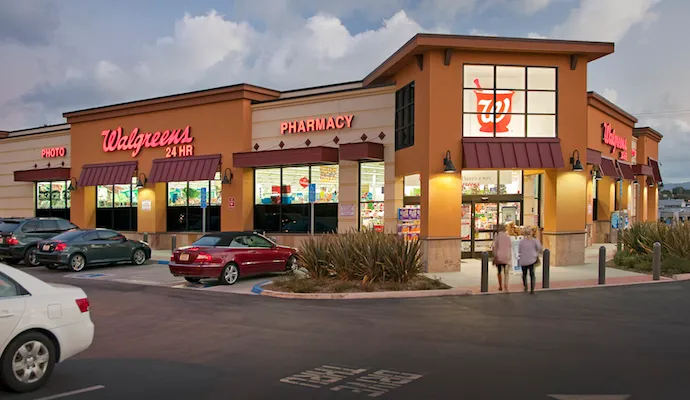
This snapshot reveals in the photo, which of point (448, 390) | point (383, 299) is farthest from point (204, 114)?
point (448, 390)

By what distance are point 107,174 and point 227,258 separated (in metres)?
16.3

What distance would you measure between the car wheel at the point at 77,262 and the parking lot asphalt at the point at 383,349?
7.14m

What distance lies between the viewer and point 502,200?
2162 centimetres

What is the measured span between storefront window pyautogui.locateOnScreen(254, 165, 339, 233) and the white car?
54.7ft

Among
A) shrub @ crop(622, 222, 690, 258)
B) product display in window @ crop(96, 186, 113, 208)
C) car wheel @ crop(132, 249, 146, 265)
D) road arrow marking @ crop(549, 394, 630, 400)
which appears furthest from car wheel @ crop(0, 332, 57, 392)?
product display in window @ crop(96, 186, 113, 208)

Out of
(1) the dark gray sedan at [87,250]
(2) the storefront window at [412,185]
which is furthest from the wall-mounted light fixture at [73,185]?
(2) the storefront window at [412,185]

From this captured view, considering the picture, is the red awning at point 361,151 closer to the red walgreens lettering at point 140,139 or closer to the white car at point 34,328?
the red walgreens lettering at point 140,139

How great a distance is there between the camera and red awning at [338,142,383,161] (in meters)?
21.6

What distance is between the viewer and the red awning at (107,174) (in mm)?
29172

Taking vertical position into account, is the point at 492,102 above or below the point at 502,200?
above

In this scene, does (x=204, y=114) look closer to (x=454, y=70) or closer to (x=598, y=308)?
(x=454, y=70)

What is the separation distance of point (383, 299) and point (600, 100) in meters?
18.4

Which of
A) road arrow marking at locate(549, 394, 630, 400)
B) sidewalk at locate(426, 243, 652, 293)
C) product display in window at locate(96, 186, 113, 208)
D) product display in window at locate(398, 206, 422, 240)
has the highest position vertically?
product display in window at locate(96, 186, 113, 208)

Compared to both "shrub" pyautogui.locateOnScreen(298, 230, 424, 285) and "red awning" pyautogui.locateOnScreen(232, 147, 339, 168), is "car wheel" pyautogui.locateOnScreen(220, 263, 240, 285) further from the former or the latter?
"red awning" pyautogui.locateOnScreen(232, 147, 339, 168)
